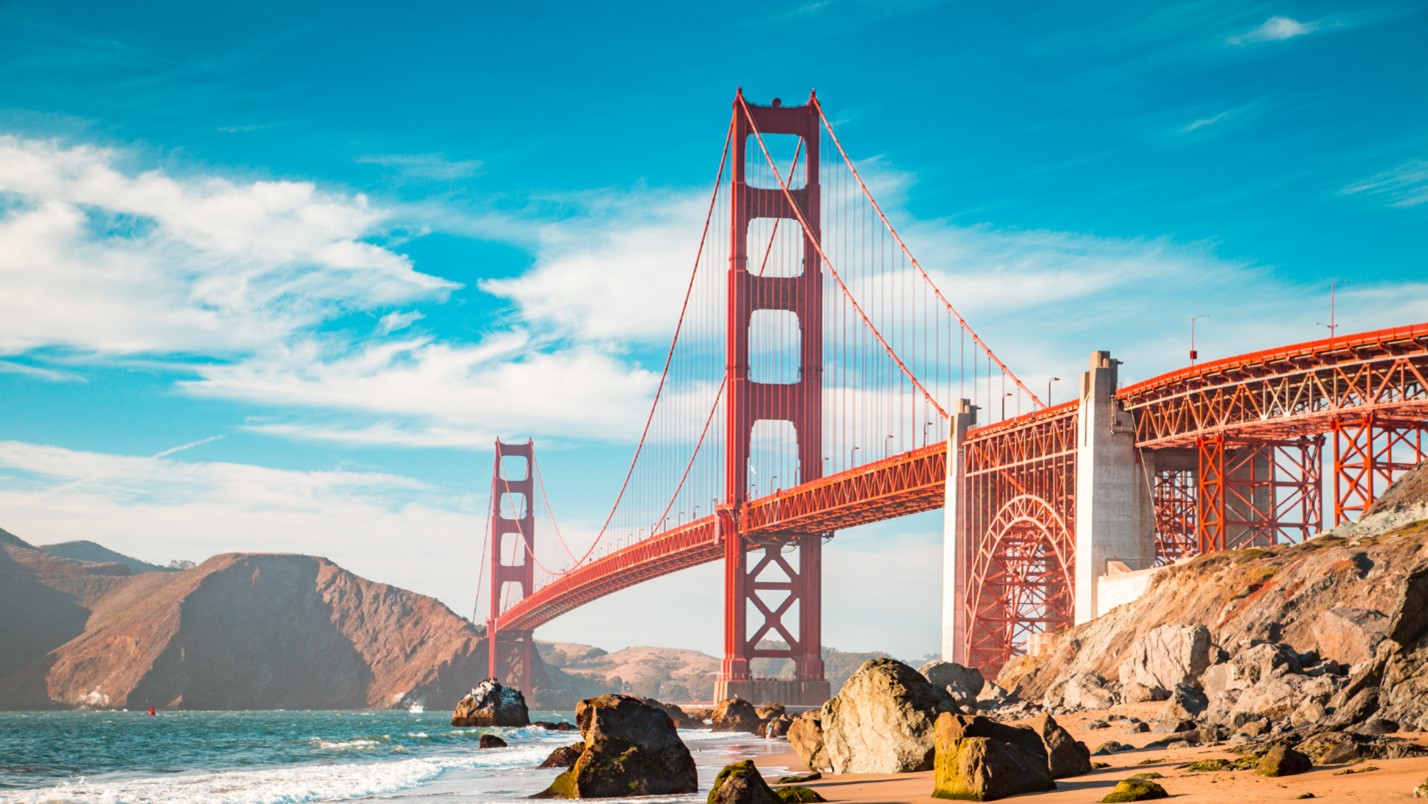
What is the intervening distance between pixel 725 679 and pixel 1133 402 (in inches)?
1491

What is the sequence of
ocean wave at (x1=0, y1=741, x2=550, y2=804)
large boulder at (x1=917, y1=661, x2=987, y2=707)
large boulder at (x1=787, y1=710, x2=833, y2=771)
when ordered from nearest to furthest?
1. large boulder at (x1=787, y1=710, x2=833, y2=771)
2. ocean wave at (x1=0, y1=741, x2=550, y2=804)
3. large boulder at (x1=917, y1=661, x2=987, y2=707)

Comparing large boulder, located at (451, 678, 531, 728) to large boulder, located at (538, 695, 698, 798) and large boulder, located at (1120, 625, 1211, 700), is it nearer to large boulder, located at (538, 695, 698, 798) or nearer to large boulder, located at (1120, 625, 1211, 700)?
large boulder, located at (1120, 625, 1211, 700)

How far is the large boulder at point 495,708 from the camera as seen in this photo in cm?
7506

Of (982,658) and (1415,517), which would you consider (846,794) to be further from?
(982,658)

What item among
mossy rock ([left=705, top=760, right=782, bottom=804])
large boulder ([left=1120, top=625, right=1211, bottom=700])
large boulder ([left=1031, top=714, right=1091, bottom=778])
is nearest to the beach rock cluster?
large boulder ([left=1120, top=625, right=1211, bottom=700])

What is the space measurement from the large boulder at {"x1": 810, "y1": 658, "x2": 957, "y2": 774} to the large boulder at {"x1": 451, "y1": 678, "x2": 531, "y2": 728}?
50128mm

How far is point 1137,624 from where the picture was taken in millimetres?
40688

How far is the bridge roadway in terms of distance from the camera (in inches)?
1528

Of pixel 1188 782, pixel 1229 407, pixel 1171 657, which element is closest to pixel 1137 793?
pixel 1188 782

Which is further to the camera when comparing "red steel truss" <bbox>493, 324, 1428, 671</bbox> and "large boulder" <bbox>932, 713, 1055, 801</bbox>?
"red steel truss" <bbox>493, 324, 1428, 671</bbox>

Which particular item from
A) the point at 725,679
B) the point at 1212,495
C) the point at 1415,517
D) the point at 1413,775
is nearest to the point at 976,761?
the point at 1413,775

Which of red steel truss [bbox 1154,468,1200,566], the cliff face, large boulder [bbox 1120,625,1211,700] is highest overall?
red steel truss [bbox 1154,468,1200,566]

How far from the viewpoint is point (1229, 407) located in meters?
44.4

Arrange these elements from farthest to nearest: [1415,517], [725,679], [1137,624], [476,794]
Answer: [725,679], [1137,624], [1415,517], [476,794]
